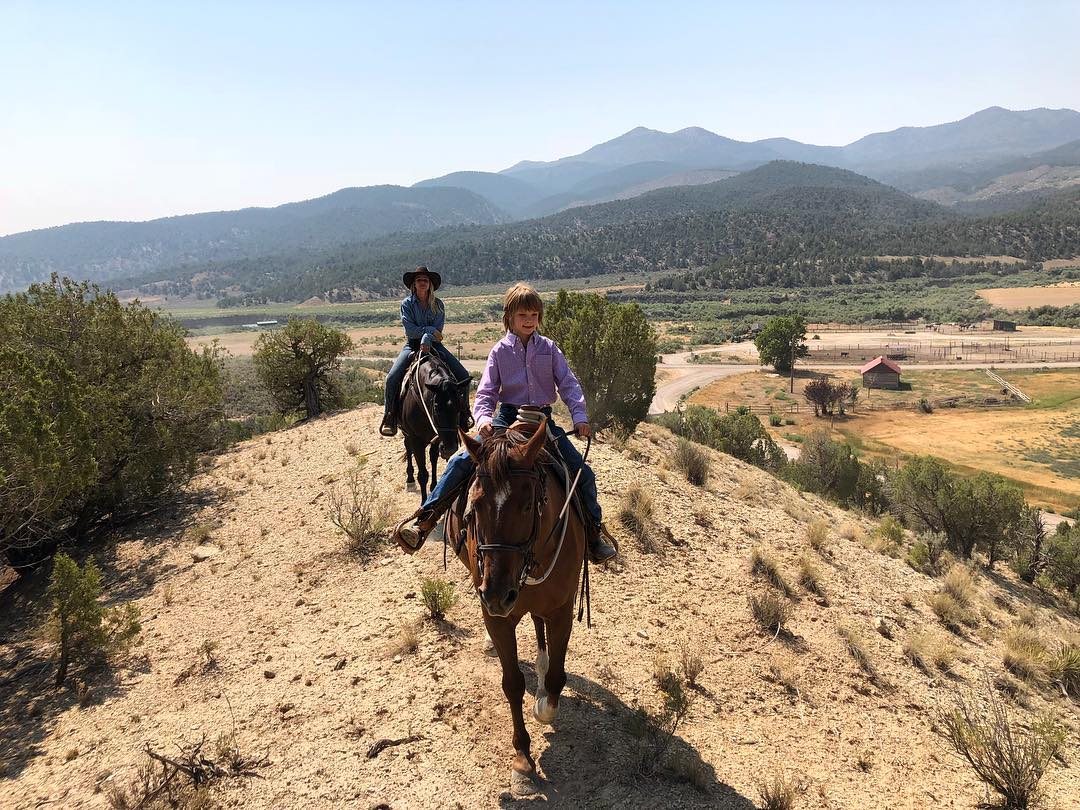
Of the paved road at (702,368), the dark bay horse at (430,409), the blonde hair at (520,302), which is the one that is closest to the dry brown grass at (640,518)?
the dark bay horse at (430,409)

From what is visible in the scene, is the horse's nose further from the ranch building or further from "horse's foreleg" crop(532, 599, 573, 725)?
the ranch building

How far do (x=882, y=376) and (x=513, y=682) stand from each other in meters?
65.2

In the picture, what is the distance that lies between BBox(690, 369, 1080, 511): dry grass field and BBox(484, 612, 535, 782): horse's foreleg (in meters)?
35.8

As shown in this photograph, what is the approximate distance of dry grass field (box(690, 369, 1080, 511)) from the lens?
115ft

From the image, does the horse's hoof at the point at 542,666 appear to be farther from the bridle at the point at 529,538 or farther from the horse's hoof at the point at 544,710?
the bridle at the point at 529,538

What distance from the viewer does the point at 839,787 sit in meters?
5.25

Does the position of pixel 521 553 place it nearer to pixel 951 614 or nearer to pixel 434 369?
pixel 434 369

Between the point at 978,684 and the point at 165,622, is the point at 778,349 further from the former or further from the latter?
the point at 165,622

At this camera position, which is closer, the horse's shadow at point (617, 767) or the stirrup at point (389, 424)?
the horse's shadow at point (617, 767)

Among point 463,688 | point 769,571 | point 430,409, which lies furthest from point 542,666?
point 769,571

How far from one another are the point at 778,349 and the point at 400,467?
6362 cm

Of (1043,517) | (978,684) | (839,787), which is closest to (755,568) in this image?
(978,684)

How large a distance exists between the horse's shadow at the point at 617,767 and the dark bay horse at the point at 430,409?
12.6 feet

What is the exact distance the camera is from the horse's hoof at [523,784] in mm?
4656
